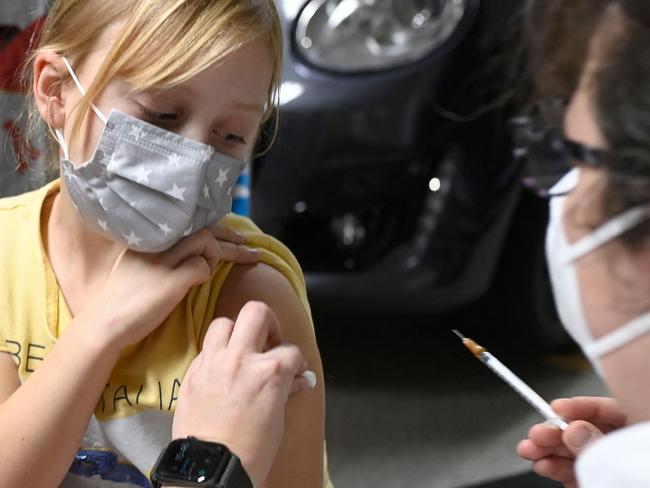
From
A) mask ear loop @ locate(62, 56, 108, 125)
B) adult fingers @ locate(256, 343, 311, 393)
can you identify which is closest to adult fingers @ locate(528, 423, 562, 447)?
adult fingers @ locate(256, 343, 311, 393)

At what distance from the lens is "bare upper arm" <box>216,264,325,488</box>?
135 centimetres

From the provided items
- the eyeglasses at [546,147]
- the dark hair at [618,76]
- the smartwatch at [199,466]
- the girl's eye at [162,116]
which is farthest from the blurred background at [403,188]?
the dark hair at [618,76]

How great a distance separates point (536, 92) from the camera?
1013 millimetres

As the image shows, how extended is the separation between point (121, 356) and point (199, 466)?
0.34m

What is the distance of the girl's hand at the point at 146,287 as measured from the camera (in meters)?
1.32

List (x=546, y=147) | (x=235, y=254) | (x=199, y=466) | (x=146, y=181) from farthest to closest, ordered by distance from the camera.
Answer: (x=235, y=254)
(x=146, y=181)
(x=199, y=466)
(x=546, y=147)

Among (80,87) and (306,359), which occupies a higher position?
(80,87)

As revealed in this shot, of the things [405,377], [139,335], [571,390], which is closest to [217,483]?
[139,335]

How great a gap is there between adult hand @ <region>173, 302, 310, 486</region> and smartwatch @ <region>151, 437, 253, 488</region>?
16mm

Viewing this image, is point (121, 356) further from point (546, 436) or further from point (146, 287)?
point (546, 436)

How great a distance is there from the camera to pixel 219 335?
3.98 ft

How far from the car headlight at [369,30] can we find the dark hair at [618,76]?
140 centimetres

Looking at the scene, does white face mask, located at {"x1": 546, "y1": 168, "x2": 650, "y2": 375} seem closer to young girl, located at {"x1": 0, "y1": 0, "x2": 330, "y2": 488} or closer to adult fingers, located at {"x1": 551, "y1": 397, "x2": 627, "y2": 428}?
adult fingers, located at {"x1": 551, "y1": 397, "x2": 627, "y2": 428}

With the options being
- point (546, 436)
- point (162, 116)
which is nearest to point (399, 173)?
point (162, 116)
